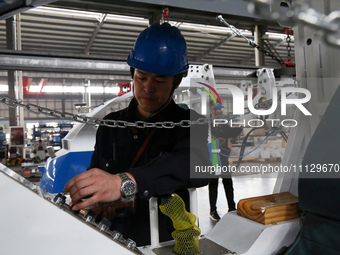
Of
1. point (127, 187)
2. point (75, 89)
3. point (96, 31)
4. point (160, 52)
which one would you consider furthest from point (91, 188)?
point (75, 89)

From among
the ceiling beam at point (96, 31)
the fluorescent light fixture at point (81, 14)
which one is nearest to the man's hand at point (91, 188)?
the fluorescent light fixture at point (81, 14)

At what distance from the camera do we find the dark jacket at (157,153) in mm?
1018

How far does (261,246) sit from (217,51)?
14.0m

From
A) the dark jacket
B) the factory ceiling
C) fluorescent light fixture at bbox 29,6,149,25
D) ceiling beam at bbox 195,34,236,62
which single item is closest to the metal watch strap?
the dark jacket

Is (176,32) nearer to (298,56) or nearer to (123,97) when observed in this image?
(298,56)

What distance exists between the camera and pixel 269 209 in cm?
108

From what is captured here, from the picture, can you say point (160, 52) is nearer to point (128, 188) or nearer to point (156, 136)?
point (156, 136)

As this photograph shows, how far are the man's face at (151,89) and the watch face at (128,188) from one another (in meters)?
0.40

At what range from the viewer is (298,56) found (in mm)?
1386

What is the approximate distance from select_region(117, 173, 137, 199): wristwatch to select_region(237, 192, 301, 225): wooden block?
1.66 feet

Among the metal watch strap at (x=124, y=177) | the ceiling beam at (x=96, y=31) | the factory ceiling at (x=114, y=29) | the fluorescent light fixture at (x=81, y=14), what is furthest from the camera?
the ceiling beam at (x=96, y=31)

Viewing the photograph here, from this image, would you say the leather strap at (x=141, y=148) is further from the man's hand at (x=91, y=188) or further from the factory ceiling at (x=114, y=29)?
the factory ceiling at (x=114, y=29)

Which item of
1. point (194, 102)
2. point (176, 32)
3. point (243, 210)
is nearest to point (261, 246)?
point (243, 210)

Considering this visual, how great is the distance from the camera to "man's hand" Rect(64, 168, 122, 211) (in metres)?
0.78
